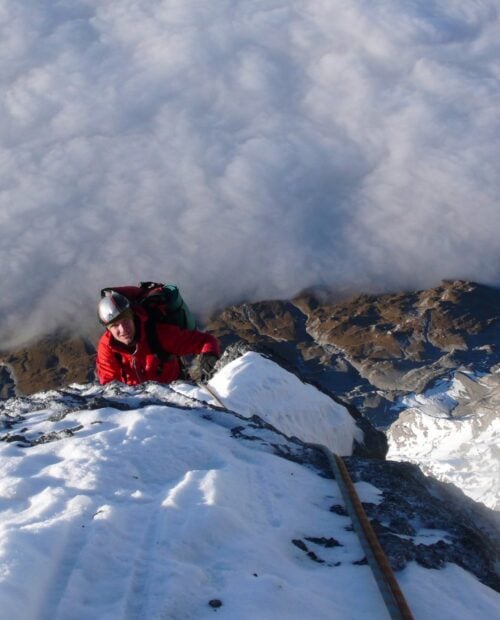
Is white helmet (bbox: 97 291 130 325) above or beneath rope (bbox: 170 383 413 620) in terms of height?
above

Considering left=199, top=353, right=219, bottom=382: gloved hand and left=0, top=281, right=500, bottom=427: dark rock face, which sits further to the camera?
left=0, top=281, right=500, bottom=427: dark rock face

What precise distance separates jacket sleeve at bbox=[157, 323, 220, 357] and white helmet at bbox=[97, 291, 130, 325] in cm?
81

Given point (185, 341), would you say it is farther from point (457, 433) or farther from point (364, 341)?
point (364, 341)

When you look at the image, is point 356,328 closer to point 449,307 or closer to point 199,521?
point 449,307

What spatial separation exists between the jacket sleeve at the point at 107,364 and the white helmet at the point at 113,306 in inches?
38.2

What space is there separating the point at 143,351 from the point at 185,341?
2.26ft

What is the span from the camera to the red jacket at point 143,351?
31.7ft

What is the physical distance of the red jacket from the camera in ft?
31.7

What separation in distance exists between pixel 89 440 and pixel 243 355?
30.3 ft

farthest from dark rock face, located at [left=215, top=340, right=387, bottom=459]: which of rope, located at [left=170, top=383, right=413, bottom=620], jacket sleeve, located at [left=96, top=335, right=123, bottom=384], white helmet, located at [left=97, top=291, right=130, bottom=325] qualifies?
rope, located at [left=170, top=383, right=413, bottom=620]

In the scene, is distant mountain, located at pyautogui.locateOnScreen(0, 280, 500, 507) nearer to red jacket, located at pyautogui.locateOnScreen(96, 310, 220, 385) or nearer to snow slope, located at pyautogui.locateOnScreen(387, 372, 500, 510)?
snow slope, located at pyautogui.locateOnScreen(387, 372, 500, 510)

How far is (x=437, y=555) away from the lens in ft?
18.4

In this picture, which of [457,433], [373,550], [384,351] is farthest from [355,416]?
[384,351]

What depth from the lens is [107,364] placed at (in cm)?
1020
